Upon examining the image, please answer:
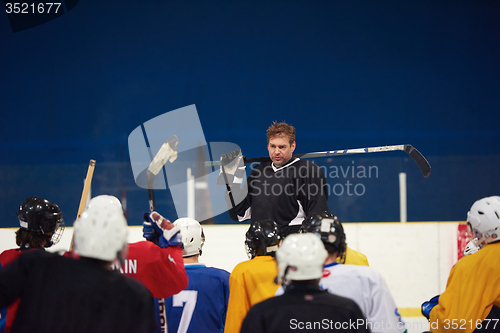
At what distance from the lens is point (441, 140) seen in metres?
5.52

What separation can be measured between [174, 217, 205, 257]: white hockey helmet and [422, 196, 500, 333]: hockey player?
1237 millimetres

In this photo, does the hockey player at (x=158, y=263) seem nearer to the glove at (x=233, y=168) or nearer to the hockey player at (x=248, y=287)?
the hockey player at (x=248, y=287)

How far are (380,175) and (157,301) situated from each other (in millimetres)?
3555

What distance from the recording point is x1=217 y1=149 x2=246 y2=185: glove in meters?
3.28

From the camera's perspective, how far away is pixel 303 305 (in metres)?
1.23

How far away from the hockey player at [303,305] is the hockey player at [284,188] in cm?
154

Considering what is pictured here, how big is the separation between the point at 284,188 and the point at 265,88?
115 inches

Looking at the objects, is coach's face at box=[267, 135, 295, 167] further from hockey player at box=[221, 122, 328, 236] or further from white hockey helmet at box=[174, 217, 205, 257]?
white hockey helmet at box=[174, 217, 205, 257]

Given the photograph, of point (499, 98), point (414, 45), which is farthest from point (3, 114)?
point (499, 98)

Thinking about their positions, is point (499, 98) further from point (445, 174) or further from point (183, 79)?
point (183, 79)

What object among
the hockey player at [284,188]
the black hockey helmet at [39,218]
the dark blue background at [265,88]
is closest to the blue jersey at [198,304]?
the hockey player at [284,188]

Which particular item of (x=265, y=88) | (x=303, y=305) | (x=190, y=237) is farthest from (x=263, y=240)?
(x=265, y=88)

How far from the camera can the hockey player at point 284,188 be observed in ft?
9.49

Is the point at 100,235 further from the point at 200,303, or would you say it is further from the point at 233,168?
the point at 233,168
